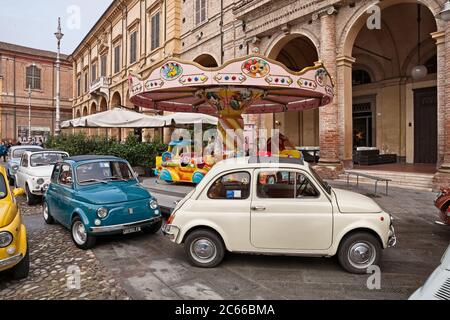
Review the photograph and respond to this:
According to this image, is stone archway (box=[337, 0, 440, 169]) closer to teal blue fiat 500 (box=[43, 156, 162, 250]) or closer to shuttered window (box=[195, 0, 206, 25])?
shuttered window (box=[195, 0, 206, 25])

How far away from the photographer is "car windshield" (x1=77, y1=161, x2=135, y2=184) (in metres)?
5.69

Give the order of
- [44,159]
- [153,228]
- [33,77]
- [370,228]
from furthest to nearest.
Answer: [33,77]
[44,159]
[153,228]
[370,228]

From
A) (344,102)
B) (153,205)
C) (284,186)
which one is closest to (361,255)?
(284,186)

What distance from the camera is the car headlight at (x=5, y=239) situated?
3.48 meters

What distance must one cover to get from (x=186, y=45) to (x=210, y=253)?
18822mm

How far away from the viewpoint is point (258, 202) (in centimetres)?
406

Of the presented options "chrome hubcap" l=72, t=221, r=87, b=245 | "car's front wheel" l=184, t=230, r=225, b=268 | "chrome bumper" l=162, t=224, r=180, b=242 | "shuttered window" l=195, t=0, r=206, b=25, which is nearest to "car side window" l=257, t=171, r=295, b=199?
"car's front wheel" l=184, t=230, r=225, b=268

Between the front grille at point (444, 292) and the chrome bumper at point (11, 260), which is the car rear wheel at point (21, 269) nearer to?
the chrome bumper at point (11, 260)

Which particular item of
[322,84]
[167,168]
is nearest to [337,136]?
[322,84]

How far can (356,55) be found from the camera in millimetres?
17172

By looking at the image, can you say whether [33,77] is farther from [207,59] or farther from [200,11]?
[207,59]

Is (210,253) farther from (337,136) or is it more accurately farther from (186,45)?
(186,45)

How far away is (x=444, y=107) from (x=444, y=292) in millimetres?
8697

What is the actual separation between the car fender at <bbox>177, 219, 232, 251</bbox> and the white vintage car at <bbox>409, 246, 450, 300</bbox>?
2298mm
